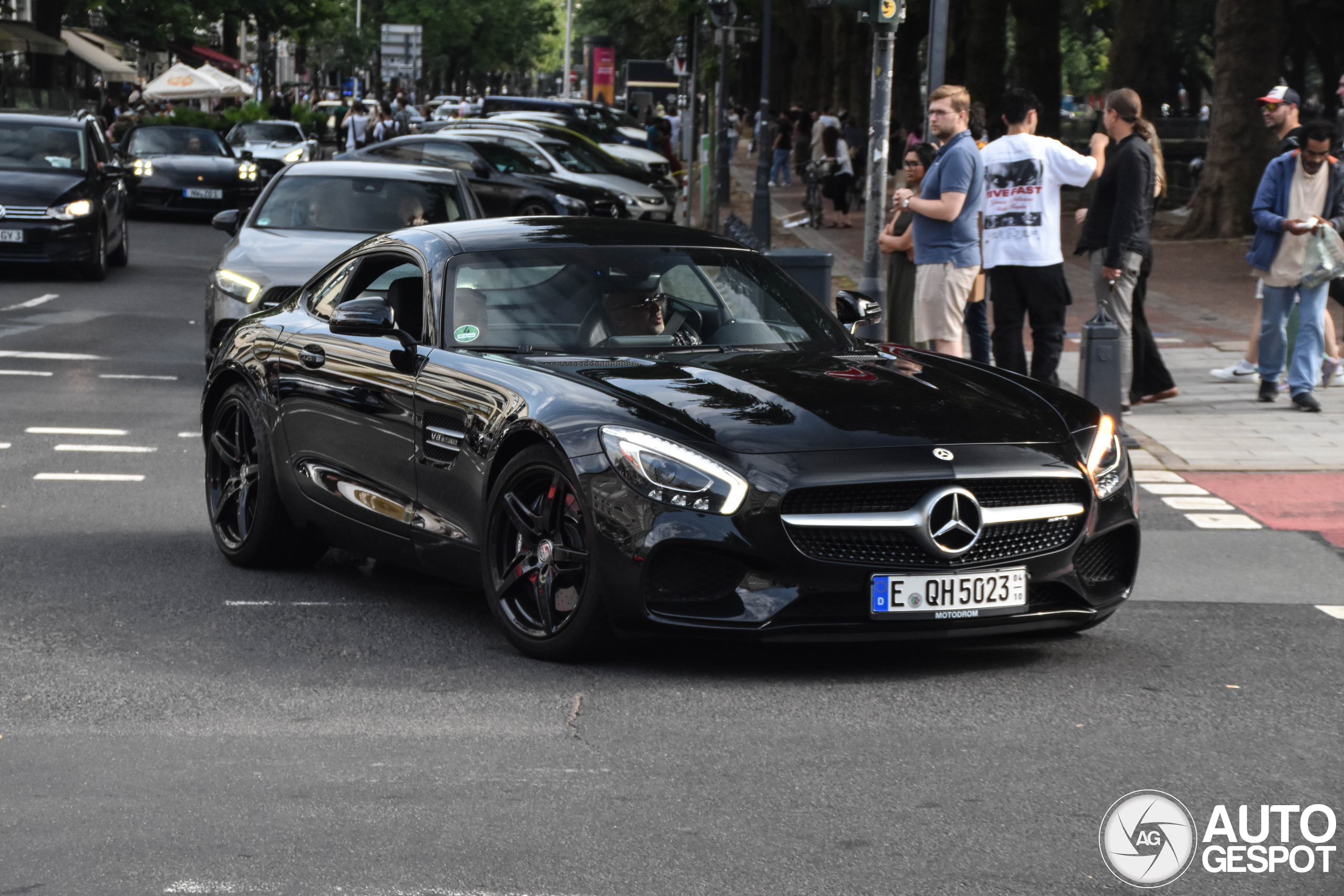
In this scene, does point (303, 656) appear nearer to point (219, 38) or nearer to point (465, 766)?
point (465, 766)

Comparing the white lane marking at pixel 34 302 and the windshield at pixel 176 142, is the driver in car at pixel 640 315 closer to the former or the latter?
the white lane marking at pixel 34 302

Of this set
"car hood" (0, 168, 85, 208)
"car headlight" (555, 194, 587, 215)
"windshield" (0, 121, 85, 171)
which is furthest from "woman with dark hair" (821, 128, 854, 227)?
"car hood" (0, 168, 85, 208)

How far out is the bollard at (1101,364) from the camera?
10578mm

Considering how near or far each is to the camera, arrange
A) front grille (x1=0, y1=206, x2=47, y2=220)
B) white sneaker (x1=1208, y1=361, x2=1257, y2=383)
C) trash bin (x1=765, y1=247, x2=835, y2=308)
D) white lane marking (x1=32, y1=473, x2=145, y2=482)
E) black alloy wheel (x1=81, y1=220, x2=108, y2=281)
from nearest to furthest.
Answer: white lane marking (x1=32, y1=473, x2=145, y2=482) < trash bin (x1=765, y1=247, x2=835, y2=308) < white sneaker (x1=1208, y1=361, x2=1257, y2=383) < front grille (x1=0, y1=206, x2=47, y2=220) < black alloy wheel (x1=81, y1=220, x2=108, y2=281)

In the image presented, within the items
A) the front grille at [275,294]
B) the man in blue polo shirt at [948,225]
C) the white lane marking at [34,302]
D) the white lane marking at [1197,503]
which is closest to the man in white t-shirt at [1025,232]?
the man in blue polo shirt at [948,225]

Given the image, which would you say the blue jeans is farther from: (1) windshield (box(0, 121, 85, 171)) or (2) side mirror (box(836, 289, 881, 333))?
(1) windshield (box(0, 121, 85, 171))

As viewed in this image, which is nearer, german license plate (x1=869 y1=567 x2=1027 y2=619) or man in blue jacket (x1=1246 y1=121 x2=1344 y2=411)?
german license plate (x1=869 y1=567 x2=1027 y2=619)

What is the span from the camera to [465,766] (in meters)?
4.88

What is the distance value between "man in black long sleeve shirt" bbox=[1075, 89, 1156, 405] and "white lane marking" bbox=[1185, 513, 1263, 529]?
2.00 meters

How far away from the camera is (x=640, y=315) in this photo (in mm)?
6781

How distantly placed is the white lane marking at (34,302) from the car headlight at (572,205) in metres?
6.57

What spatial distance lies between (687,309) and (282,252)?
697 cm

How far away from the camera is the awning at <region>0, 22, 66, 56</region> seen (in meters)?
→ 52.9

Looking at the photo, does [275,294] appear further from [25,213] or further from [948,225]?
[25,213]
